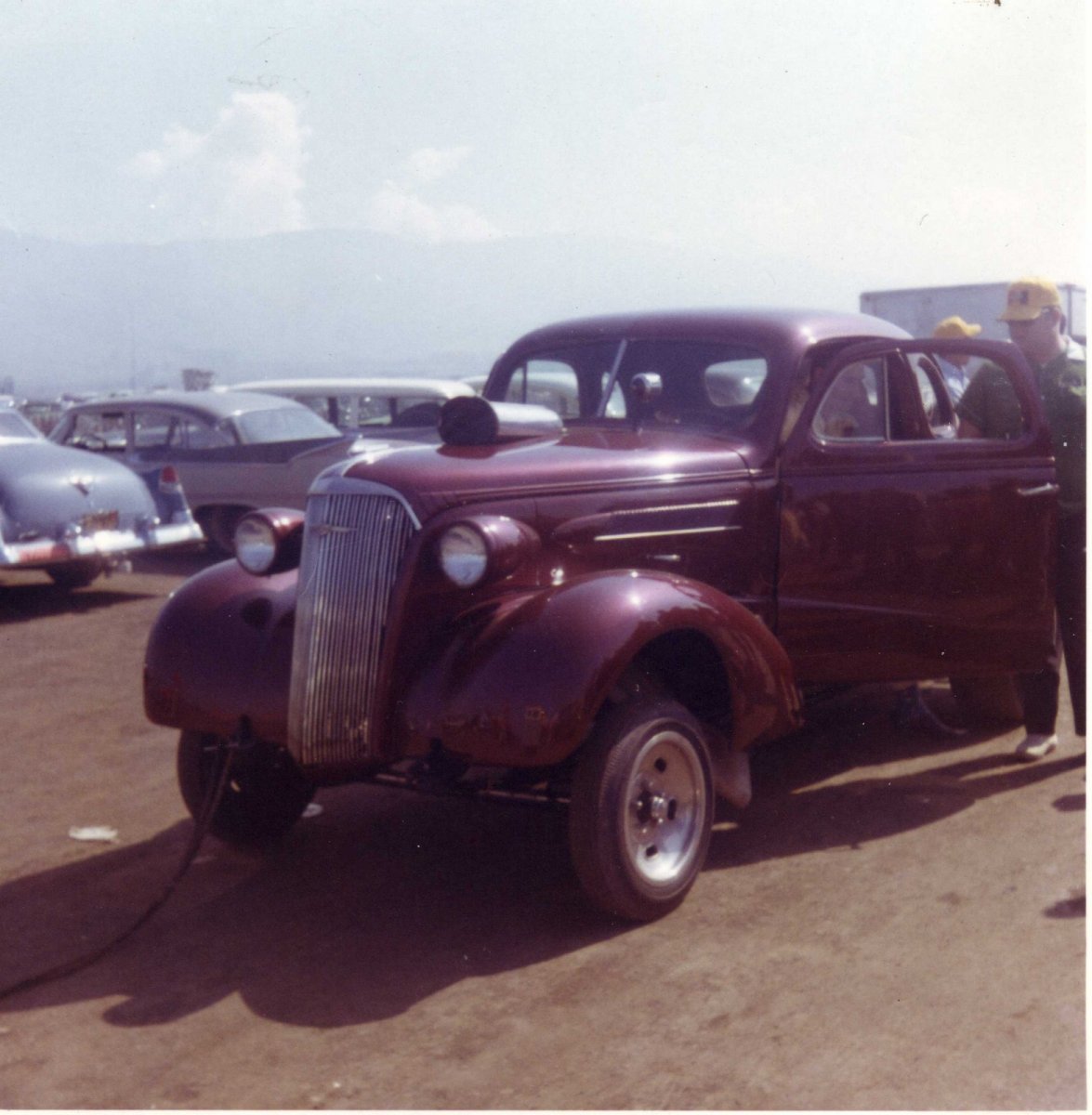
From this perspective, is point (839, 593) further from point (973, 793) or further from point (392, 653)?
point (392, 653)

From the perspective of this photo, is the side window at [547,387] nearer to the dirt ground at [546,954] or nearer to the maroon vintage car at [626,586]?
the maroon vintage car at [626,586]

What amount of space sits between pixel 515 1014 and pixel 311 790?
1.74 m

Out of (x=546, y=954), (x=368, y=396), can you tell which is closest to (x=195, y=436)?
(x=368, y=396)

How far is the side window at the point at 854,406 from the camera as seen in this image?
5250 millimetres

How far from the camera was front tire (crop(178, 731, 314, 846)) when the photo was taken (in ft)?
15.3

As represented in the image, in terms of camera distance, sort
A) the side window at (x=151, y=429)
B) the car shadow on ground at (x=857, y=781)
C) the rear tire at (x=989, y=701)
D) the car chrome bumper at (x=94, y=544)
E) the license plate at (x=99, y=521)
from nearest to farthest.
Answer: the car shadow on ground at (x=857, y=781)
the rear tire at (x=989, y=701)
the car chrome bumper at (x=94, y=544)
the license plate at (x=99, y=521)
the side window at (x=151, y=429)

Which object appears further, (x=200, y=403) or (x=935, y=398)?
(x=200, y=403)

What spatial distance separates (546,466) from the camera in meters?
4.48

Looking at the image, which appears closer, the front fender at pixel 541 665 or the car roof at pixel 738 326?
the front fender at pixel 541 665

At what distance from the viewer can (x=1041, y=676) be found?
18.6 feet

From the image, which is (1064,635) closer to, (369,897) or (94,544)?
(369,897)

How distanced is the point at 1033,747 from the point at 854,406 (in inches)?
66.2

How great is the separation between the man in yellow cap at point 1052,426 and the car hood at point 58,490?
6.82 meters

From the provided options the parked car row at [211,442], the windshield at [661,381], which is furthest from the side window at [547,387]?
the parked car row at [211,442]
